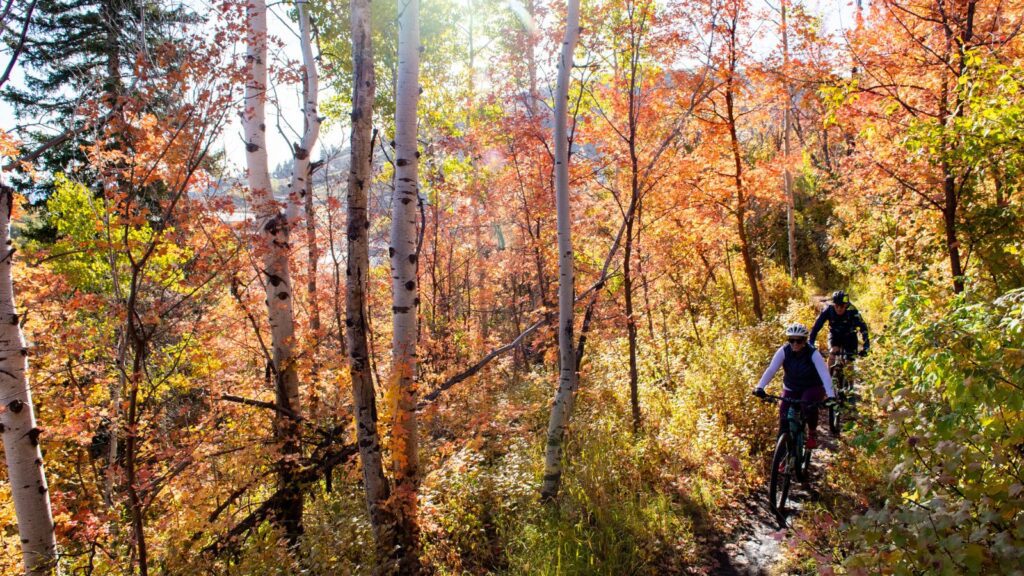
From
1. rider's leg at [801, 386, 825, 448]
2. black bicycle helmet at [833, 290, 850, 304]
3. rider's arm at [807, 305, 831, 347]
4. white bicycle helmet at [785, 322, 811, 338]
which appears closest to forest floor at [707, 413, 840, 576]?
rider's leg at [801, 386, 825, 448]

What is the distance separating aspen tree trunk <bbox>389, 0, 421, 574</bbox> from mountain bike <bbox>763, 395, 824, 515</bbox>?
384 centimetres

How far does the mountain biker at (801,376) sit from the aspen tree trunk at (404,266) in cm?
374

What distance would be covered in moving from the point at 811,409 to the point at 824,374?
1.62 ft

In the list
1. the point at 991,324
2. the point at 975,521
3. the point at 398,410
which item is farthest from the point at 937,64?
the point at 398,410

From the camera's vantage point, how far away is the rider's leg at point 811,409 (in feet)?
17.0

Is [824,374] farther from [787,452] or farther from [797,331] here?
[787,452]

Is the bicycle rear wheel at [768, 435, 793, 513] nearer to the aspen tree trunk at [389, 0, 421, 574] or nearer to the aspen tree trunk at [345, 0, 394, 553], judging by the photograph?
the aspen tree trunk at [389, 0, 421, 574]

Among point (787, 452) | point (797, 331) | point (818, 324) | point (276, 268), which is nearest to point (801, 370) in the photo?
point (797, 331)

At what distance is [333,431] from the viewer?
19.2 feet

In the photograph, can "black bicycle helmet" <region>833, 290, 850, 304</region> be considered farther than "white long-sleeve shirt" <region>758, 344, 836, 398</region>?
Yes

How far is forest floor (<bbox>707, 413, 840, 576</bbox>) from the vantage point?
14.5 ft

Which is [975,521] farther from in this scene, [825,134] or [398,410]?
[825,134]

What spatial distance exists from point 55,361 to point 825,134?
1054 inches

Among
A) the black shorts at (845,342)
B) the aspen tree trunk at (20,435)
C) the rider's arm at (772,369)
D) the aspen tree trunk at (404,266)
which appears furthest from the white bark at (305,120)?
the black shorts at (845,342)
